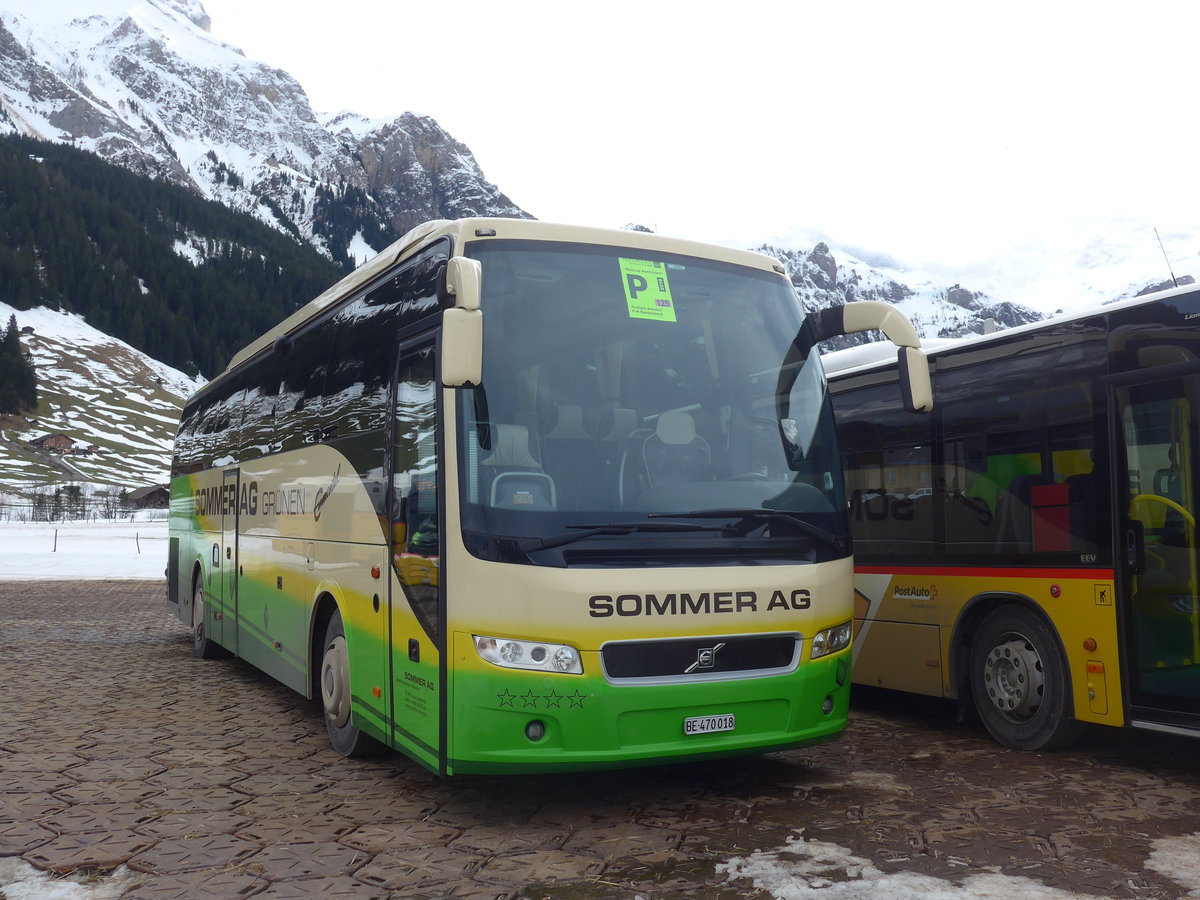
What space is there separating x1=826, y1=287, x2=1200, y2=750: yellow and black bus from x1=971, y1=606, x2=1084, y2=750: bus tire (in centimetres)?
1

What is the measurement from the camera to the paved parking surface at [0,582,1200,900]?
4.75 meters

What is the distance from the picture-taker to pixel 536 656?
5312 millimetres

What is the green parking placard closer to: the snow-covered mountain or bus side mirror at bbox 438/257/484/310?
bus side mirror at bbox 438/257/484/310

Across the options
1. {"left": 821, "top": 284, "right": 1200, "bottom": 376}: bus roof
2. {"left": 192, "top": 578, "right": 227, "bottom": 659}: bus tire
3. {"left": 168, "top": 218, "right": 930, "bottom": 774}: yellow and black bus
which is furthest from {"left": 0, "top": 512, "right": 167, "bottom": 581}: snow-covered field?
{"left": 168, "top": 218, "right": 930, "bottom": 774}: yellow and black bus

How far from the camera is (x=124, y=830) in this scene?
5.56m

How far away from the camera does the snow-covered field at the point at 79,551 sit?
30406 millimetres

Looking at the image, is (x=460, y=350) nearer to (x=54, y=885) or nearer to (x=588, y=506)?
(x=588, y=506)

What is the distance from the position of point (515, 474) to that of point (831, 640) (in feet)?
6.39

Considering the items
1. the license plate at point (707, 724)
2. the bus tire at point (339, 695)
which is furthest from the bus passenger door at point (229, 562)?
the license plate at point (707, 724)

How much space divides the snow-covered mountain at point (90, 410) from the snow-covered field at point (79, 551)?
56.9 m

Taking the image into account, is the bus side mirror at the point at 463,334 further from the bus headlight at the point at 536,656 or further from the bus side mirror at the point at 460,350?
the bus headlight at the point at 536,656

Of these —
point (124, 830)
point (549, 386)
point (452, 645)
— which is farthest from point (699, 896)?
point (124, 830)

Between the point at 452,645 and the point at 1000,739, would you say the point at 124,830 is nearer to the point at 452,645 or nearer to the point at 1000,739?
the point at 452,645

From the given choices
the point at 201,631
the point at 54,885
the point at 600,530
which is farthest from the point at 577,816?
the point at 201,631
